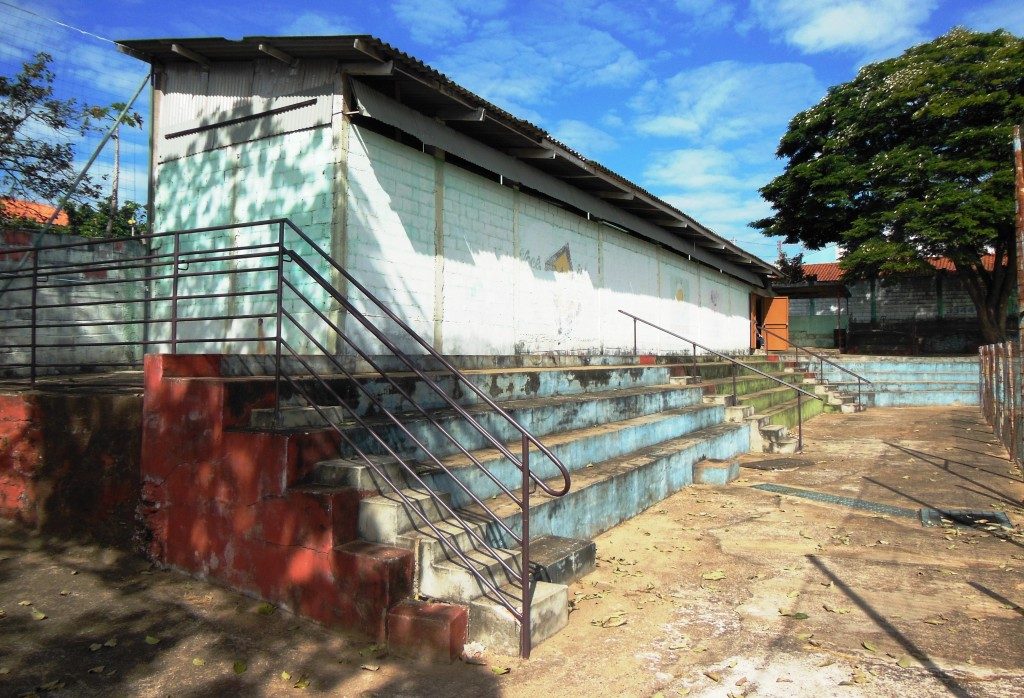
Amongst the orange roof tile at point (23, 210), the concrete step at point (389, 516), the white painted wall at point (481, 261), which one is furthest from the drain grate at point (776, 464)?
the orange roof tile at point (23, 210)

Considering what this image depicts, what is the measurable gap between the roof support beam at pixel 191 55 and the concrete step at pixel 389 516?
635 cm

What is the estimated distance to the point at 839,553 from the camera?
5203 mm

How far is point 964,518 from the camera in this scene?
5969 mm

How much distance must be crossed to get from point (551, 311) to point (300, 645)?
7355 mm

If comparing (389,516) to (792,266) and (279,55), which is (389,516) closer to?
(279,55)

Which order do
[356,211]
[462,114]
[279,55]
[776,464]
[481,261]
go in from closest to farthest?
[356,211], [279,55], [462,114], [481,261], [776,464]

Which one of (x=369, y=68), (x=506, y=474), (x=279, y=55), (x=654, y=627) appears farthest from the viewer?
(x=279, y=55)

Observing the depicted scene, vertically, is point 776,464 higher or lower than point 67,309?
lower

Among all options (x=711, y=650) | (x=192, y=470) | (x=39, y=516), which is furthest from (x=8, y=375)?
(x=711, y=650)

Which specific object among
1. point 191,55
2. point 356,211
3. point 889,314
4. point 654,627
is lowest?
point 654,627

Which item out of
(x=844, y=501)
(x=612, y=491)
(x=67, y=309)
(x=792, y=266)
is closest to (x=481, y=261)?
(x=612, y=491)

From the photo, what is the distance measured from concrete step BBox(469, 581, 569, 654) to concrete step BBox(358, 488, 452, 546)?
573mm

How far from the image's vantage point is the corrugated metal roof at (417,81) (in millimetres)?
6473

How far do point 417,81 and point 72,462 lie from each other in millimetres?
4706
